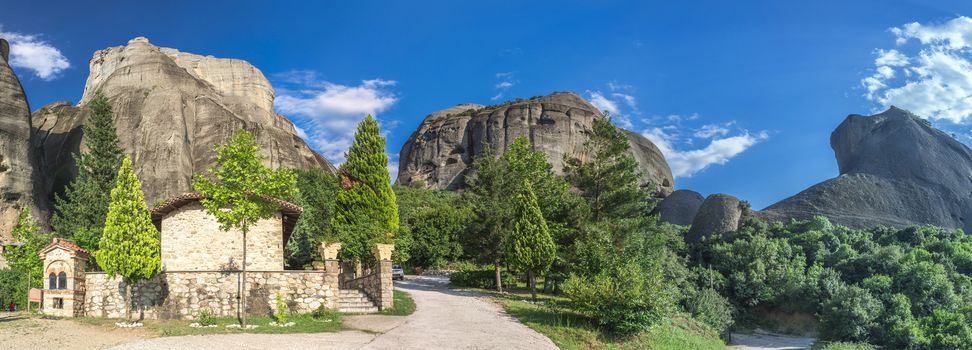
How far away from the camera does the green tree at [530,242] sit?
27.1m

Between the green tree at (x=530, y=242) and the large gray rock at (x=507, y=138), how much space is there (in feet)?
193

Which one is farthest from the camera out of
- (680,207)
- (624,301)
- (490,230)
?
(680,207)

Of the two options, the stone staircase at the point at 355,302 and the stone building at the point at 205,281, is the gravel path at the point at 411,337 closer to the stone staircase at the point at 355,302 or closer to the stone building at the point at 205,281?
the stone staircase at the point at 355,302

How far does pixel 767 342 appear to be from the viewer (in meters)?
34.1

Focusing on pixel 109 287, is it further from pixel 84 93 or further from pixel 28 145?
pixel 84 93

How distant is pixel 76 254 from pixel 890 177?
71232mm

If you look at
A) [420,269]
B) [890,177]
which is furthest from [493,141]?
[890,177]

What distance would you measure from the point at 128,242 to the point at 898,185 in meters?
68.9

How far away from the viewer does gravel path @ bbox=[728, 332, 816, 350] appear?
3168 cm

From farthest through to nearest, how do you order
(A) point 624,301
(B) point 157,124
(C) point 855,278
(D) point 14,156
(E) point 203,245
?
(B) point 157,124
(D) point 14,156
(C) point 855,278
(E) point 203,245
(A) point 624,301

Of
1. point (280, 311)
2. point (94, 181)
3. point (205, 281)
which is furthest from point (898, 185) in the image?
point (94, 181)

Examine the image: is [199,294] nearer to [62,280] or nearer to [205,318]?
[205,318]

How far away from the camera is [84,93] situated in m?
76.4

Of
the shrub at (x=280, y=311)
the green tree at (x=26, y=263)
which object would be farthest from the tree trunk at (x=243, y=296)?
the green tree at (x=26, y=263)
